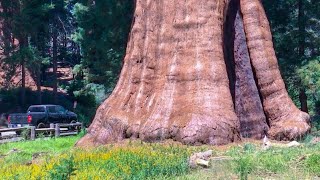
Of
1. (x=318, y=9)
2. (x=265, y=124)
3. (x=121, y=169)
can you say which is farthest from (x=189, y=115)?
(x=318, y=9)

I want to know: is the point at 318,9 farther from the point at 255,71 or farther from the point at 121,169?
the point at 121,169

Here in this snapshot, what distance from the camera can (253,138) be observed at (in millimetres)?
17812

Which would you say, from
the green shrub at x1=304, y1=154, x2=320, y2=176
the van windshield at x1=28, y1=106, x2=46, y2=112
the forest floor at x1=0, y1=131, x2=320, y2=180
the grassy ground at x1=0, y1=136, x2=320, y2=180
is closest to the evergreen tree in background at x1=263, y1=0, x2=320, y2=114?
the van windshield at x1=28, y1=106, x2=46, y2=112

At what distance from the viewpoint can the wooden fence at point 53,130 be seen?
2508 centimetres

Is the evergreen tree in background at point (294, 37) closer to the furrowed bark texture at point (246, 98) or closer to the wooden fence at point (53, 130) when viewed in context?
the furrowed bark texture at point (246, 98)

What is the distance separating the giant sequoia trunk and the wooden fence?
7509 mm

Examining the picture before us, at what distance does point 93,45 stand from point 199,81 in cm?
1858

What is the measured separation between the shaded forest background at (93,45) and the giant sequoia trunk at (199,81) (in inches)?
354

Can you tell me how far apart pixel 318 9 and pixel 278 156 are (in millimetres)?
18650

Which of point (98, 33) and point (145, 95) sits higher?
point (98, 33)

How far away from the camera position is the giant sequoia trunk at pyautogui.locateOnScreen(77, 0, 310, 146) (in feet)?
52.8

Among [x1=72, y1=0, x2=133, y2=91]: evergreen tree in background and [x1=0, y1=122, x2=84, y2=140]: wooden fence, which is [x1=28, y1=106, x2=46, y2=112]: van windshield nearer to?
[x1=0, y1=122, x2=84, y2=140]: wooden fence

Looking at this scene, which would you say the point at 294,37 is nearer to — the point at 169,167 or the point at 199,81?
the point at 199,81

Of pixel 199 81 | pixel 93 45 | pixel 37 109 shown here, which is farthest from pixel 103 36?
pixel 199 81
